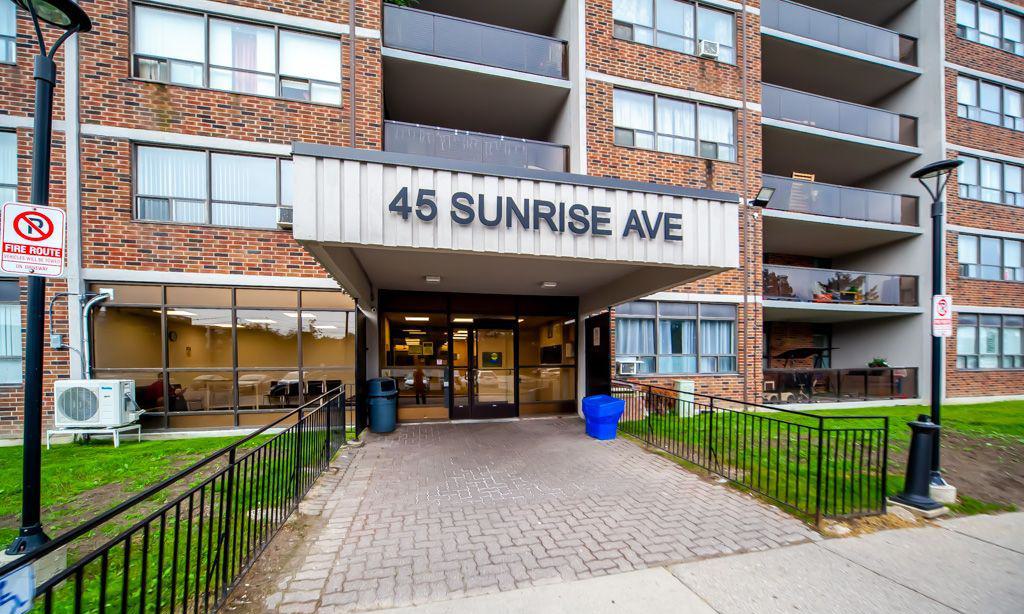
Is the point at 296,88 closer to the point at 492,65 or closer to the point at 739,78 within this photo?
the point at 492,65

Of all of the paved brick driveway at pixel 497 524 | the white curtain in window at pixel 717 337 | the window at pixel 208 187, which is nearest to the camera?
the paved brick driveway at pixel 497 524

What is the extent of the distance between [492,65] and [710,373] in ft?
32.4

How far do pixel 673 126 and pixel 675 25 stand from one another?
2.90 m

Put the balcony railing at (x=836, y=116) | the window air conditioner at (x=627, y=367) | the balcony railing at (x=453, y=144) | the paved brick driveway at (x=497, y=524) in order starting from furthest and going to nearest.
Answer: the balcony railing at (x=836, y=116) → the window air conditioner at (x=627, y=367) → the balcony railing at (x=453, y=144) → the paved brick driveway at (x=497, y=524)

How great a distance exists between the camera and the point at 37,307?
324 cm

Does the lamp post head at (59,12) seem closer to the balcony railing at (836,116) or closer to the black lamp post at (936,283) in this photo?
the black lamp post at (936,283)

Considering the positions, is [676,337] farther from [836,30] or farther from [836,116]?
[836,30]

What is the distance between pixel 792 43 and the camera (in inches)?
472

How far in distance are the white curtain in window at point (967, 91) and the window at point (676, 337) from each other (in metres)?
12.4

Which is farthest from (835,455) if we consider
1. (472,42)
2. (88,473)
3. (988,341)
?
(988,341)

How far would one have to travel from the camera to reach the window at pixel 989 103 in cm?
1348

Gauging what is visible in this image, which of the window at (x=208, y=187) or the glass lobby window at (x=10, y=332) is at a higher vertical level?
the window at (x=208, y=187)

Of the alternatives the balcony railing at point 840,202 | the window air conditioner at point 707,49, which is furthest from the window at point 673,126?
the balcony railing at point 840,202

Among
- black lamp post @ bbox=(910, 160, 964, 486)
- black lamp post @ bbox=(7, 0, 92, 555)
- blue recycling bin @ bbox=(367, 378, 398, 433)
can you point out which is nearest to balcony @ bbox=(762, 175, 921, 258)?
black lamp post @ bbox=(910, 160, 964, 486)
